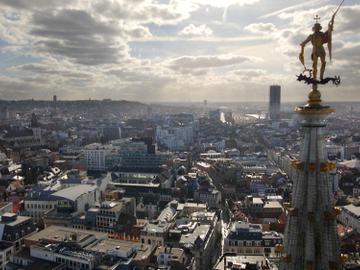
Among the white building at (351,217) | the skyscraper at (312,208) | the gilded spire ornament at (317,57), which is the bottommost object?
the white building at (351,217)

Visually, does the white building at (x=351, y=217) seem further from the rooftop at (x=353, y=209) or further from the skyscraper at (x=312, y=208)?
the skyscraper at (x=312, y=208)

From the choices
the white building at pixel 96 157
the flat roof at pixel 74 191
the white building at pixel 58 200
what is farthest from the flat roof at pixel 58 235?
the white building at pixel 96 157

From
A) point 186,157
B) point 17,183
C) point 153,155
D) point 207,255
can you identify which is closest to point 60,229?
point 207,255

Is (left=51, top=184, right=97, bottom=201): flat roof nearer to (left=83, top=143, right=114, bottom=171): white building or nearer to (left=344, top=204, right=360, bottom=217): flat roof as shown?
(left=344, top=204, right=360, bottom=217): flat roof

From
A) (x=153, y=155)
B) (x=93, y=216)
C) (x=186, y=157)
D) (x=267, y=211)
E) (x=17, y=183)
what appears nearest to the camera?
(x=93, y=216)

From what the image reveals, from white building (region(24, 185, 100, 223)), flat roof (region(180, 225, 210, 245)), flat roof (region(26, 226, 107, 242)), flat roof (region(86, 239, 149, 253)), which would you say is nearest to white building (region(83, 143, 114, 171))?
white building (region(24, 185, 100, 223))

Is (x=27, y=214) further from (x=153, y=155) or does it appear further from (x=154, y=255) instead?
(x=153, y=155)

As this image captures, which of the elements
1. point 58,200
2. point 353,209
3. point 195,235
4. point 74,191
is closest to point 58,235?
point 195,235

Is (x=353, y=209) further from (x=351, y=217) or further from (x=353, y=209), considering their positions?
(x=351, y=217)
